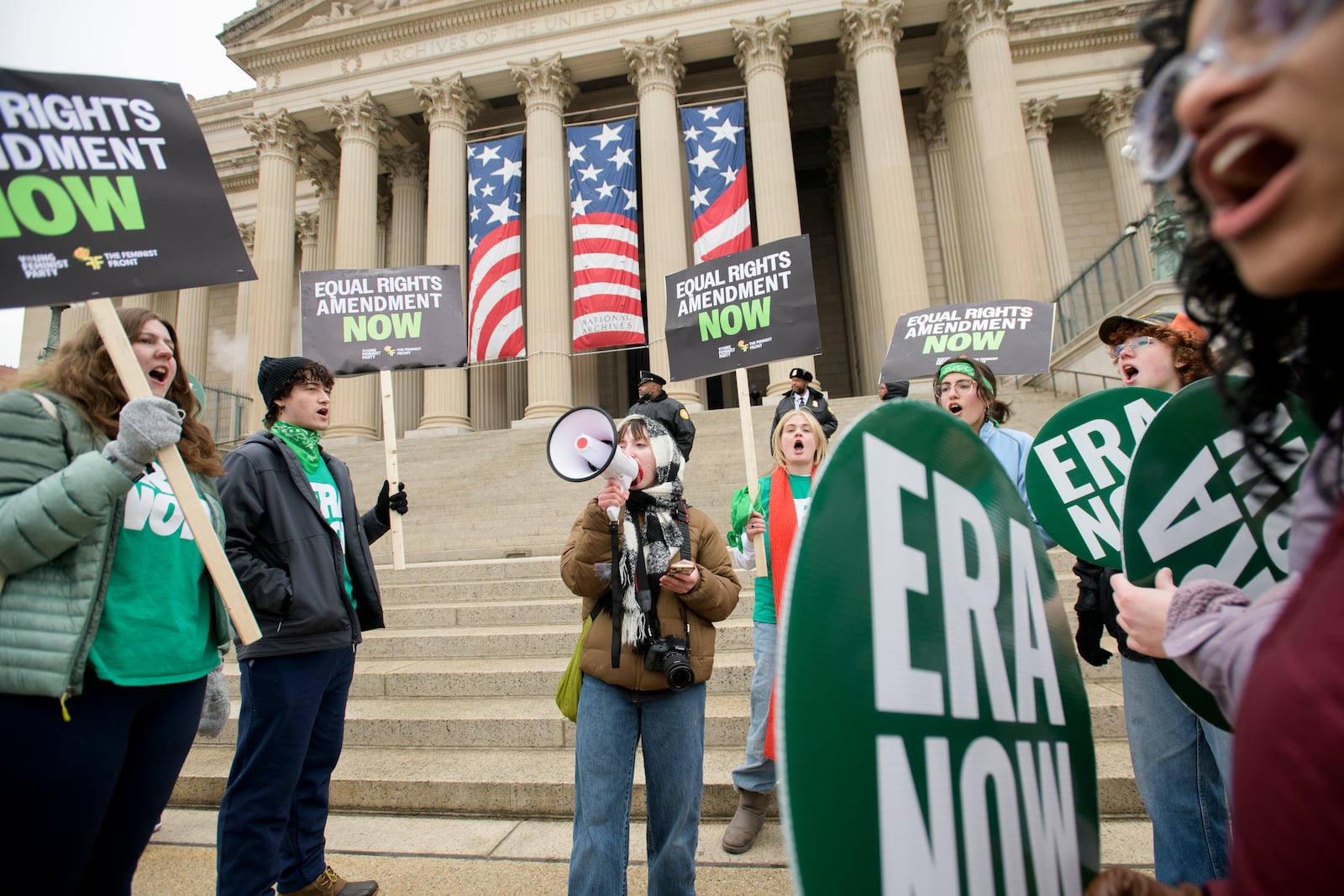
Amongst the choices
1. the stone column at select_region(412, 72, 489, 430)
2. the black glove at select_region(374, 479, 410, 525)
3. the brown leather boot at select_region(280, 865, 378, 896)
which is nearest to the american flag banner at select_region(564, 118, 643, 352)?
the stone column at select_region(412, 72, 489, 430)

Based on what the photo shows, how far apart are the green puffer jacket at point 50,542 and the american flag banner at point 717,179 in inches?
540

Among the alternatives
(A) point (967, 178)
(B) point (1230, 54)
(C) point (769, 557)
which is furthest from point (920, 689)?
(A) point (967, 178)

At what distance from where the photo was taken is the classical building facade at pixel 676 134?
1716cm

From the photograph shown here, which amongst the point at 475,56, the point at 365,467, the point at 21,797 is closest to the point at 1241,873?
the point at 21,797

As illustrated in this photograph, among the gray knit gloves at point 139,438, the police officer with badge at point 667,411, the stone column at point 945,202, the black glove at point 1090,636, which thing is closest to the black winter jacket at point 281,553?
the gray knit gloves at point 139,438

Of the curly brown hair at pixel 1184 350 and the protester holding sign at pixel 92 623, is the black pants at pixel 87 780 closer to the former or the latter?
the protester holding sign at pixel 92 623

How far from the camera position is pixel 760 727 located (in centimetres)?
361

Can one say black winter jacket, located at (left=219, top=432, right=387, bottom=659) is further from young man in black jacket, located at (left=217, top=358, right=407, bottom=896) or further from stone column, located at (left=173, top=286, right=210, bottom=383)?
stone column, located at (left=173, top=286, right=210, bottom=383)

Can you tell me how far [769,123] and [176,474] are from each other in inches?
687

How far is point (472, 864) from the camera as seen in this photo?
346 centimetres

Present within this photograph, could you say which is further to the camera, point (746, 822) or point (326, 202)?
point (326, 202)

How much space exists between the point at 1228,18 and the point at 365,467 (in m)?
15.7

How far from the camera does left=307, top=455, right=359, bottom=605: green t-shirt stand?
10.9 feet

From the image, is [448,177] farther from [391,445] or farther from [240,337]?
[391,445]
